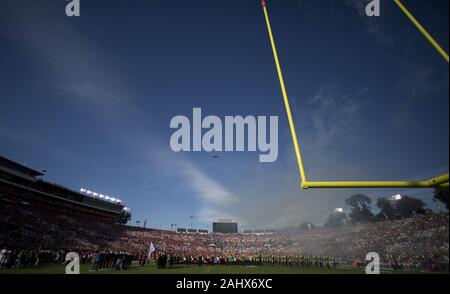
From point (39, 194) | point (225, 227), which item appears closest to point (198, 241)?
point (225, 227)

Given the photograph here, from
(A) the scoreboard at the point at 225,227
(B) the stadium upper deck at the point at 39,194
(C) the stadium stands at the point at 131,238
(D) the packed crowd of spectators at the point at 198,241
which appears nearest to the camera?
(D) the packed crowd of spectators at the point at 198,241

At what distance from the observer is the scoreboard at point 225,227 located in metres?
57.0

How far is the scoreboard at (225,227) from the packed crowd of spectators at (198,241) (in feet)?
18.2

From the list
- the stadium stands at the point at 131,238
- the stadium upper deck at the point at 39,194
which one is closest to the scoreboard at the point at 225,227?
the stadium stands at the point at 131,238

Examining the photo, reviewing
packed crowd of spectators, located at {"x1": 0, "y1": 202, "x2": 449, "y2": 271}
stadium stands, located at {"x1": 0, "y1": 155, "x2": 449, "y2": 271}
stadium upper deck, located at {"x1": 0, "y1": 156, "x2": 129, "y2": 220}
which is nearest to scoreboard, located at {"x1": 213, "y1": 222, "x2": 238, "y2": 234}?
stadium stands, located at {"x1": 0, "y1": 155, "x2": 449, "y2": 271}

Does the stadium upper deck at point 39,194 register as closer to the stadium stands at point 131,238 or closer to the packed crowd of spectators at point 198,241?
the stadium stands at point 131,238

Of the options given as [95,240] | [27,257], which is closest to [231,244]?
[95,240]

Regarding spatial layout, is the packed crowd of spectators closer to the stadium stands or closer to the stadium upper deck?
the stadium stands

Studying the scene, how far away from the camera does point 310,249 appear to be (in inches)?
1444

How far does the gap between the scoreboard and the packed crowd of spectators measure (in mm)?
5548

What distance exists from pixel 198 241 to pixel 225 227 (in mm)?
10772

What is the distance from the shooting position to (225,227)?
5759 centimetres

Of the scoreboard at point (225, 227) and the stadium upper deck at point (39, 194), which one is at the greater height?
the stadium upper deck at point (39, 194)
